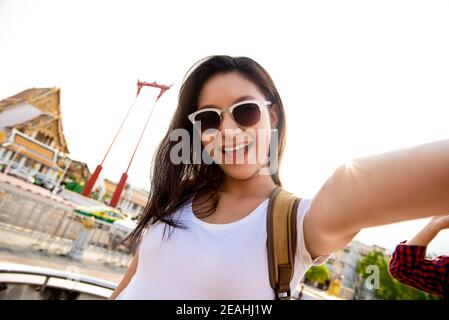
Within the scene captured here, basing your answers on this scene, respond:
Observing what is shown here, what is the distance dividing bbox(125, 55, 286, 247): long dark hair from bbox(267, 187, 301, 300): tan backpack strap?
439mm

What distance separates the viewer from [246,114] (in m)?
1.21

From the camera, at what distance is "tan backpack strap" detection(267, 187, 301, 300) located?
822mm

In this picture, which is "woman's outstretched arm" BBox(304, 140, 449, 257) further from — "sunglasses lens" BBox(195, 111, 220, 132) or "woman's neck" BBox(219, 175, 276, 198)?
"sunglasses lens" BBox(195, 111, 220, 132)

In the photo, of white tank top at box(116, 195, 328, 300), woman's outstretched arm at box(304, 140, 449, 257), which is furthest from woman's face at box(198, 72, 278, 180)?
woman's outstretched arm at box(304, 140, 449, 257)

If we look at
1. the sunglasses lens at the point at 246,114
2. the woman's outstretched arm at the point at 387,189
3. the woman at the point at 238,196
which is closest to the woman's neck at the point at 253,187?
the woman at the point at 238,196

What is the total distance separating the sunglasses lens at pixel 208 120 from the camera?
4.27 feet

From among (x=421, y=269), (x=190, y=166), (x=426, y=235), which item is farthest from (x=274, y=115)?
(x=421, y=269)

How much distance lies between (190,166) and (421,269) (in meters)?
1.88

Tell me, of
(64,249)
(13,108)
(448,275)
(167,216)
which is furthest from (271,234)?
(13,108)

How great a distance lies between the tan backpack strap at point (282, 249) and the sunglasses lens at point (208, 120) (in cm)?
60

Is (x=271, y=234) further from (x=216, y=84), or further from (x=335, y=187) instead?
(x=216, y=84)

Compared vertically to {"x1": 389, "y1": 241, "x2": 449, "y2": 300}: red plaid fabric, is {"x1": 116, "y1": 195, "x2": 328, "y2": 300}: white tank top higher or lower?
lower

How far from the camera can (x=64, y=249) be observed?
7.38 m

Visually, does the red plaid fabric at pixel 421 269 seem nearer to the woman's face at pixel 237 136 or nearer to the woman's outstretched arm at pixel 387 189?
the woman's face at pixel 237 136
